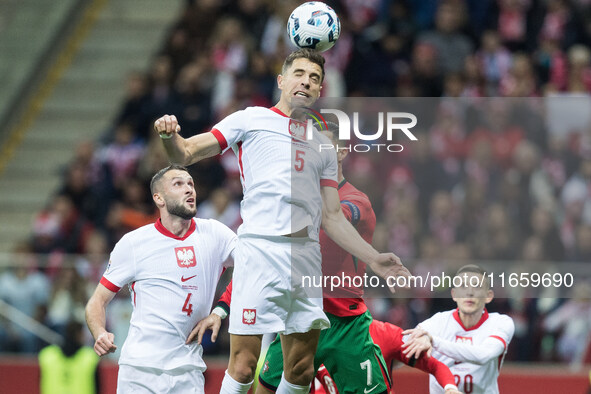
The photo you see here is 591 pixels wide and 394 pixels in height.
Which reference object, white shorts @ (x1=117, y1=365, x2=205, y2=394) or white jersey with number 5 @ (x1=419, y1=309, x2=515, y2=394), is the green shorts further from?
white jersey with number 5 @ (x1=419, y1=309, x2=515, y2=394)

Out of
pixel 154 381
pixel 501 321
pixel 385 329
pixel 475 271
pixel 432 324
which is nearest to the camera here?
pixel 154 381

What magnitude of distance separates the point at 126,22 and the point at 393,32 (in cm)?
533

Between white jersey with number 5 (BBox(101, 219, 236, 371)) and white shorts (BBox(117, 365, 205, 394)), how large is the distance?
0.15ft

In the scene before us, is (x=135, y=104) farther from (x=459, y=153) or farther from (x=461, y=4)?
(x=459, y=153)

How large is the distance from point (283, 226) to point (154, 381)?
4.59 ft

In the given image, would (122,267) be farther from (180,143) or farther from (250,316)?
(180,143)

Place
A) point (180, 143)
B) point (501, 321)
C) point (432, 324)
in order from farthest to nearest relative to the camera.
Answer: point (432, 324), point (501, 321), point (180, 143)

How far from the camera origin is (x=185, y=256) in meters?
6.98

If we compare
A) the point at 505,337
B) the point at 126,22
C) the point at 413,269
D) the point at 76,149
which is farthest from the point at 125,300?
the point at 126,22

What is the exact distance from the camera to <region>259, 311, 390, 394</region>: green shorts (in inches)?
272

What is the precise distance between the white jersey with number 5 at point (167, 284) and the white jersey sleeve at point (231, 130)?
97cm

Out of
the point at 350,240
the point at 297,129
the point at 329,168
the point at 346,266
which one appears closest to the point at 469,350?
the point at 346,266

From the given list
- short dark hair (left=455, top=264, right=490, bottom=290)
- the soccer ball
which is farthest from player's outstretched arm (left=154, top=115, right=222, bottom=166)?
short dark hair (left=455, top=264, right=490, bottom=290)

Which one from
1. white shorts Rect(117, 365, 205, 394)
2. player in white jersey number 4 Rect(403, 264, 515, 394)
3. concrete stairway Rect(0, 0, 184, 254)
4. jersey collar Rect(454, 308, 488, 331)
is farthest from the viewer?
concrete stairway Rect(0, 0, 184, 254)
